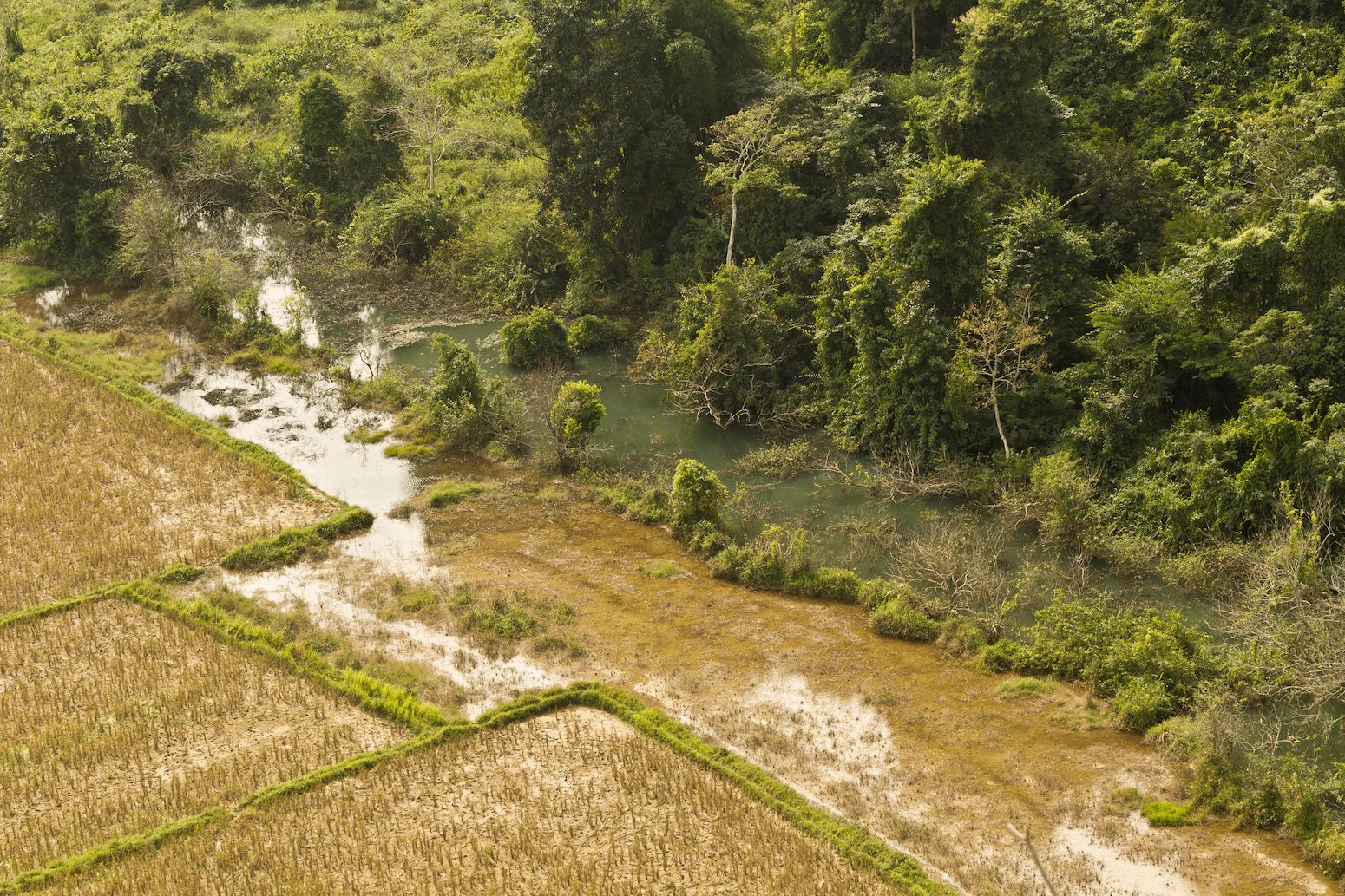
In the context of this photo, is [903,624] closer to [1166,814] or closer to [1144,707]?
[1144,707]

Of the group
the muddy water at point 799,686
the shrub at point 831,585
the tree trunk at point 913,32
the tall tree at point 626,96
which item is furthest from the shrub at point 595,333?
the shrub at point 831,585

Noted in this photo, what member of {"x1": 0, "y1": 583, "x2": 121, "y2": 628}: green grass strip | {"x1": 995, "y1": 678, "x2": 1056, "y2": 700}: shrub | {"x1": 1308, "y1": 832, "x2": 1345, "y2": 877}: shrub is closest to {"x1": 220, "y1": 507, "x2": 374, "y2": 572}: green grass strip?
{"x1": 0, "y1": 583, "x2": 121, "y2": 628}: green grass strip

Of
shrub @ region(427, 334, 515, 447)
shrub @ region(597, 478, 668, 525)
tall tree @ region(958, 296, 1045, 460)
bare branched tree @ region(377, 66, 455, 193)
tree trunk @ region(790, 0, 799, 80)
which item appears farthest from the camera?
bare branched tree @ region(377, 66, 455, 193)

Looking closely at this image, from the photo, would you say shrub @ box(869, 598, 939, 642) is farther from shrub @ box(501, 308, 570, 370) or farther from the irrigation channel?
shrub @ box(501, 308, 570, 370)

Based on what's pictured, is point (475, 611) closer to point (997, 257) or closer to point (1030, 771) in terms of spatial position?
point (1030, 771)

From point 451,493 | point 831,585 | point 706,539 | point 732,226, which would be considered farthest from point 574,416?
point 831,585

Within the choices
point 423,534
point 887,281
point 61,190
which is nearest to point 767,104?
point 887,281
